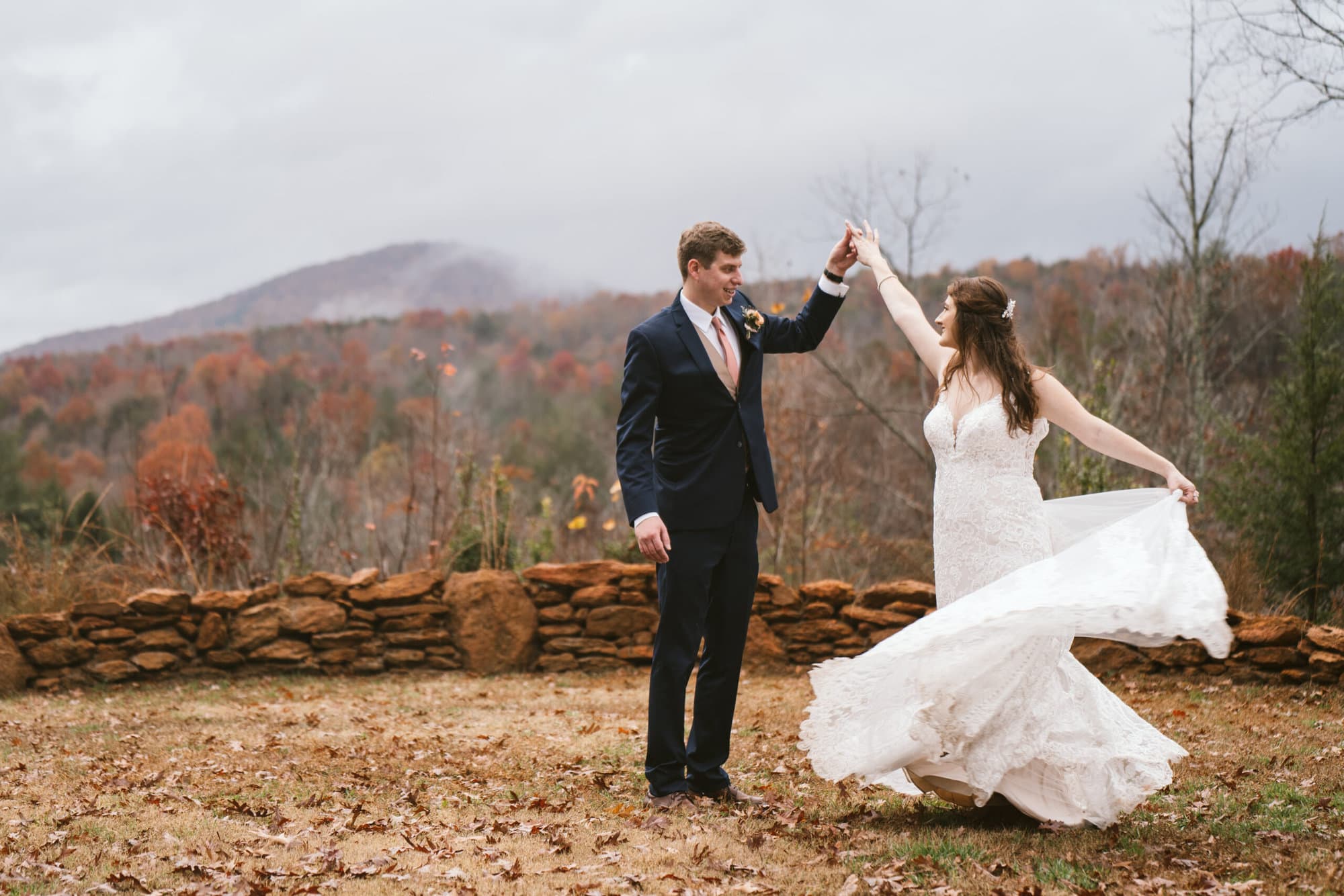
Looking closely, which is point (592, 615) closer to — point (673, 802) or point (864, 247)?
point (673, 802)

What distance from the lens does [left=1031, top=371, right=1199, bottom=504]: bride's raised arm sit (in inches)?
150

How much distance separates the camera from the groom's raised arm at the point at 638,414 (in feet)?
13.4

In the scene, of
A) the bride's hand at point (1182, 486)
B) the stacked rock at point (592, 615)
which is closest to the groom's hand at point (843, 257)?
the bride's hand at point (1182, 486)

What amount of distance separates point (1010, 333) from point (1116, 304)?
57.1 ft

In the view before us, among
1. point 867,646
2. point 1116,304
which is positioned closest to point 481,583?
point 867,646

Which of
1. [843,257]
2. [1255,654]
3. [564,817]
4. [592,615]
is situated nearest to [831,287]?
[843,257]

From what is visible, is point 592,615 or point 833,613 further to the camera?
point 592,615

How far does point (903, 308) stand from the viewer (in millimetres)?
4402

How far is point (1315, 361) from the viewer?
27.3 ft

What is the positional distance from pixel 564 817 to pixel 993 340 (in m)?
2.44

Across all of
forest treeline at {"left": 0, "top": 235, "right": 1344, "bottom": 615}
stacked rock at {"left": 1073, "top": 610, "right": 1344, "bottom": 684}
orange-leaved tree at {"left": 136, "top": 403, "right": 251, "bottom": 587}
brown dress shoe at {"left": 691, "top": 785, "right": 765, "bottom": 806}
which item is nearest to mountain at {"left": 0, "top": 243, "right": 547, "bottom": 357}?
forest treeline at {"left": 0, "top": 235, "right": 1344, "bottom": 615}

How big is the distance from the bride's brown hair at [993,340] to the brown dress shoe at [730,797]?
1.75 meters

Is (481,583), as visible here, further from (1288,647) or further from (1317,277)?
(1317,277)

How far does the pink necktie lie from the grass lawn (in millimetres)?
1689
